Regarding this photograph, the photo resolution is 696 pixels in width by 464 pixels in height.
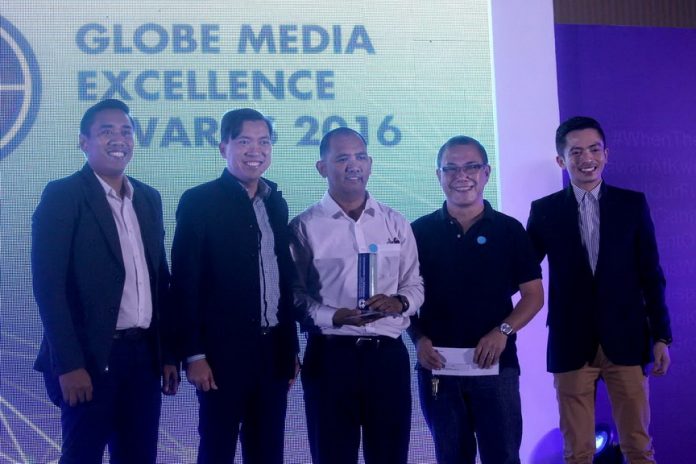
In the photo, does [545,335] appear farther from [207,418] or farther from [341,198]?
[207,418]

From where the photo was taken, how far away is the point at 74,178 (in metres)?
2.67

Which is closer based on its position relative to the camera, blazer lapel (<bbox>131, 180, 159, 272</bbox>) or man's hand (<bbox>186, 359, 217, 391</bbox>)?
man's hand (<bbox>186, 359, 217, 391</bbox>)

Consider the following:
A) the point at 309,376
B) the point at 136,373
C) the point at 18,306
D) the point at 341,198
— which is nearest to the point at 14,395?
the point at 18,306

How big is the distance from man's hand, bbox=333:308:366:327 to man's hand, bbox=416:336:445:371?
13.4 inches

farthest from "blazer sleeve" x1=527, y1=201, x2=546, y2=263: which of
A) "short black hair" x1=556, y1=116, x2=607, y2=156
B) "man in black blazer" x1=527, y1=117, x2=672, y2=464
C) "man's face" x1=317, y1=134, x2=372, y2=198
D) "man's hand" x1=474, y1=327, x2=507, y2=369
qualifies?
"man's face" x1=317, y1=134, x2=372, y2=198

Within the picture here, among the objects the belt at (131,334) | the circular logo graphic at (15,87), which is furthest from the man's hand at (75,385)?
the circular logo graphic at (15,87)

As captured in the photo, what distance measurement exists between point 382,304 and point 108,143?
46.6 inches

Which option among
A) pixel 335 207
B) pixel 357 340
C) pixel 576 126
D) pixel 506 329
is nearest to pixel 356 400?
pixel 357 340

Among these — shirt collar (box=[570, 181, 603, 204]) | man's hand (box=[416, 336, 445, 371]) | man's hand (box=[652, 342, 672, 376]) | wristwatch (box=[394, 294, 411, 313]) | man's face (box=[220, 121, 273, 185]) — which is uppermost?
man's face (box=[220, 121, 273, 185])

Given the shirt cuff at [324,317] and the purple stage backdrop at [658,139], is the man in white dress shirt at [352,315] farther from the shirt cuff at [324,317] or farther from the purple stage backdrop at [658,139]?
the purple stage backdrop at [658,139]

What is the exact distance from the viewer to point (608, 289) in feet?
10.0

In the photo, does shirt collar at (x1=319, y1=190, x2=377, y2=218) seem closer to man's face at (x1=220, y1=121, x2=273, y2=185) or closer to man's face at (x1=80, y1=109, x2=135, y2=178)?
man's face at (x1=220, y1=121, x2=273, y2=185)

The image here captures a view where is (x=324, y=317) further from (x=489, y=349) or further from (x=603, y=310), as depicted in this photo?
(x=603, y=310)

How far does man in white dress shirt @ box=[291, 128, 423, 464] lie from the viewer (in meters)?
2.67
